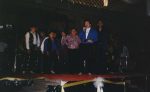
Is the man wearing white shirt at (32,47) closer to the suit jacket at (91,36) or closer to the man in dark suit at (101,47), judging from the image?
the suit jacket at (91,36)

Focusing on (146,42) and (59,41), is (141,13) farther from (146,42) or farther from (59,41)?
(59,41)

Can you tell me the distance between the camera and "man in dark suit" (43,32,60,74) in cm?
1304

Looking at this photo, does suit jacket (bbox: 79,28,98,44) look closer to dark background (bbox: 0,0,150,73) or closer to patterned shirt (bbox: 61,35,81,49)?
patterned shirt (bbox: 61,35,81,49)

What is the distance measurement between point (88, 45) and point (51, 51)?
177 cm

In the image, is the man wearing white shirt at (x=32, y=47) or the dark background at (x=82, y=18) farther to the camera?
the dark background at (x=82, y=18)

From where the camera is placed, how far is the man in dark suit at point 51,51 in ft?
42.8

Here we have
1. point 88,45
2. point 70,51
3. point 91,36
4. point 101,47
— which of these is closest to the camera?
point 91,36

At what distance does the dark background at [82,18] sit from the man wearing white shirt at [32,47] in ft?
2.28

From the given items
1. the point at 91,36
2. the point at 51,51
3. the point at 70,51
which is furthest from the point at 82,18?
the point at 91,36

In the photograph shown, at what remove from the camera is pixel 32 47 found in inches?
510

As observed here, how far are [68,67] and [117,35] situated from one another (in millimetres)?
4664

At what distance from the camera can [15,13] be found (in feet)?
46.4

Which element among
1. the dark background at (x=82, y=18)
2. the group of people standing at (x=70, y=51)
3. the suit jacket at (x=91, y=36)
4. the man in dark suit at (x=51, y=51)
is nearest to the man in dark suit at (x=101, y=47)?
the group of people standing at (x=70, y=51)

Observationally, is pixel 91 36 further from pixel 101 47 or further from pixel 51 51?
pixel 51 51
